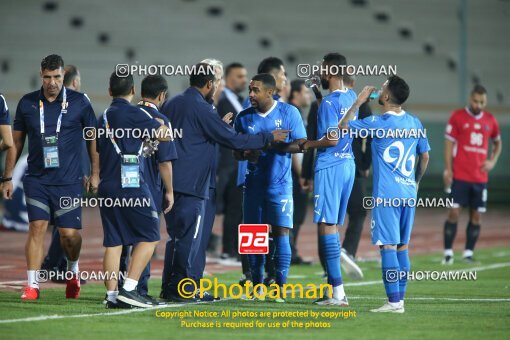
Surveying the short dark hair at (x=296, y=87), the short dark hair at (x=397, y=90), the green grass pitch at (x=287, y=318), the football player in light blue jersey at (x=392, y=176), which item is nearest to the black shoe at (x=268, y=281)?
the green grass pitch at (x=287, y=318)

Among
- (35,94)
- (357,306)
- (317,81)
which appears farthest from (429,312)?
(35,94)

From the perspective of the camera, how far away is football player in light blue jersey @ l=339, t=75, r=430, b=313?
9555 mm

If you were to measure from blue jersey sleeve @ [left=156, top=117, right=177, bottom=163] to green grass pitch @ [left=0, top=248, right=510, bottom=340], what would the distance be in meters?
1.42

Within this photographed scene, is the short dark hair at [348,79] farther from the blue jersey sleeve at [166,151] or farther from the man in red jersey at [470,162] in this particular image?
the man in red jersey at [470,162]

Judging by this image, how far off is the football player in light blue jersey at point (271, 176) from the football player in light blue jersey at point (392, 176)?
1.06 meters

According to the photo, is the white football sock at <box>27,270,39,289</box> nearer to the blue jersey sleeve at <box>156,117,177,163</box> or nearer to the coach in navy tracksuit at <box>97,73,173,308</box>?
the coach in navy tracksuit at <box>97,73,173,308</box>

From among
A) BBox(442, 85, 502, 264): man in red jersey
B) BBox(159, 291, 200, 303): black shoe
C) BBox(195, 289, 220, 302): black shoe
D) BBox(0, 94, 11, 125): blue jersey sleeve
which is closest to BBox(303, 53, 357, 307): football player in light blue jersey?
BBox(195, 289, 220, 302): black shoe

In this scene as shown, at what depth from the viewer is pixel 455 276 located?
43.0 ft

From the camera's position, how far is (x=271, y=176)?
420 inches

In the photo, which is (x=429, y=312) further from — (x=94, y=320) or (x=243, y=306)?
(x=94, y=320)

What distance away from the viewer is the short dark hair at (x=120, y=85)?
31.9 ft

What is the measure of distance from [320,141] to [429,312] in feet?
6.35

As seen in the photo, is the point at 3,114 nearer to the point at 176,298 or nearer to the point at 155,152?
the point at 155,152

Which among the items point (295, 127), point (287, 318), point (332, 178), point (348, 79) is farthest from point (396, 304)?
point (348, 79)
